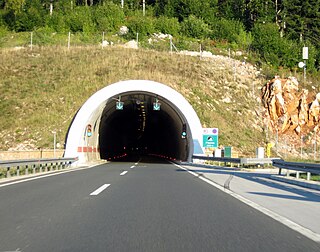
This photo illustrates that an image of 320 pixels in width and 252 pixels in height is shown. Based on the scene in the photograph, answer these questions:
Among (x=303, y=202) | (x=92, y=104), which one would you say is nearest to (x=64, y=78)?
(x=92, y=104)

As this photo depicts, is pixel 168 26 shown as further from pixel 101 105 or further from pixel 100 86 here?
pixel 101 105

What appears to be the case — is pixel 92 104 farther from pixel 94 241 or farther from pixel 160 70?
pixel 94 241

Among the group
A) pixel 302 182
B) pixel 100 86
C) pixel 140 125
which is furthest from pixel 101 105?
pixel 140 125

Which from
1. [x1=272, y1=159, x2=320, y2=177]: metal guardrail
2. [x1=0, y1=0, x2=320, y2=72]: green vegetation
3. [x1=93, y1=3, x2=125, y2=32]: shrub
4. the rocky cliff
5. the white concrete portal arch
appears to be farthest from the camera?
[x1=93, y1=3, x2=125, y2=32]: shrub

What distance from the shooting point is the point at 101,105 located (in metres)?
32.3

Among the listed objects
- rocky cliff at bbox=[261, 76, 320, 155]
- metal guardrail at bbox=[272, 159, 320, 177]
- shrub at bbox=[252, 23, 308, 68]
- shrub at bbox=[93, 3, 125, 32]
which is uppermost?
shrub at bbox=[93, 3, 125, 32]

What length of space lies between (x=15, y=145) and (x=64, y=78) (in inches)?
489

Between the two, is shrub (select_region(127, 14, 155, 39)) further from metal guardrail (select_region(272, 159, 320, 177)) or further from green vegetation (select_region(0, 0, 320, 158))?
metal guardrail (select_region(272, 159, 320, 177))

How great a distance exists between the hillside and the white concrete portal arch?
3164 mm

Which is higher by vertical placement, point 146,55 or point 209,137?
point 146,55

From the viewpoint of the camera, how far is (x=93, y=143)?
35469mm

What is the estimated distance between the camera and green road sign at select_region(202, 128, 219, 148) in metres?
31.1

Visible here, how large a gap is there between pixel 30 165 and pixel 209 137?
52.3 ft

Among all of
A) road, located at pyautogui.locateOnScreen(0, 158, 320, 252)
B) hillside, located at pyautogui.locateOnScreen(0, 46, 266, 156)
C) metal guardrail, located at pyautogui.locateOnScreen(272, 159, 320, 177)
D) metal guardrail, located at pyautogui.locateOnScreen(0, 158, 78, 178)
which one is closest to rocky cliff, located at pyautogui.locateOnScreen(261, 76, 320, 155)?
hillside, located at pyautogui.locateOnScreen(0, 46, 266, 156)
